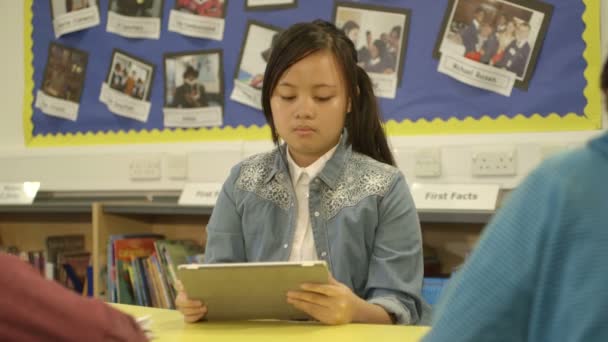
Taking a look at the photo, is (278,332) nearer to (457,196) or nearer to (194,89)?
(457,196)

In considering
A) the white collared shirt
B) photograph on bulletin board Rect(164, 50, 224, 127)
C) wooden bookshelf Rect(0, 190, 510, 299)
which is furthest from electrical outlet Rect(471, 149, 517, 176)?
photograph on bulletin board Rect(164, 50, 224, 127)

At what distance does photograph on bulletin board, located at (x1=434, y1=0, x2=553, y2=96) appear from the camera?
6.91ft

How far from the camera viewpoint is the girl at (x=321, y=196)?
1.44 metres

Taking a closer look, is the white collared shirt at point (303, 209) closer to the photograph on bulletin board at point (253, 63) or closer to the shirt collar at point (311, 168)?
the shirt collar at point (311, 168)

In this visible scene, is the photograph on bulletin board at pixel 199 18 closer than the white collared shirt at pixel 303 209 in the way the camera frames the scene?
No

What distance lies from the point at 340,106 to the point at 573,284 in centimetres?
104

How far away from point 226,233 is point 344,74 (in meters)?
0.42

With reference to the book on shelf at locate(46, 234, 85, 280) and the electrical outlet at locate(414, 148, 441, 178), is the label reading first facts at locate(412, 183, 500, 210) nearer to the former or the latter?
the electrical outlet at locate(414, 148, 441, 178)

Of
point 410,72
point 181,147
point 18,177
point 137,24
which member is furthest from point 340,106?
point 18,177

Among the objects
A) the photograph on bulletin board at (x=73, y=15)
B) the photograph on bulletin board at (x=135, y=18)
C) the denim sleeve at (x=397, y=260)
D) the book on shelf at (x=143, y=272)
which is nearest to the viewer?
the denim sleeve at (x=397, y=260)

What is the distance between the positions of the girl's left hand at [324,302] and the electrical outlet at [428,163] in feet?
3.40

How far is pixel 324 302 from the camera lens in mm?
1193

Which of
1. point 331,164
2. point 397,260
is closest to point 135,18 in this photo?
point 331,164

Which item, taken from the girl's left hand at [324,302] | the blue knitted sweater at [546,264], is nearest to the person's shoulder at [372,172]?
the girl's left hand at [324,302]
